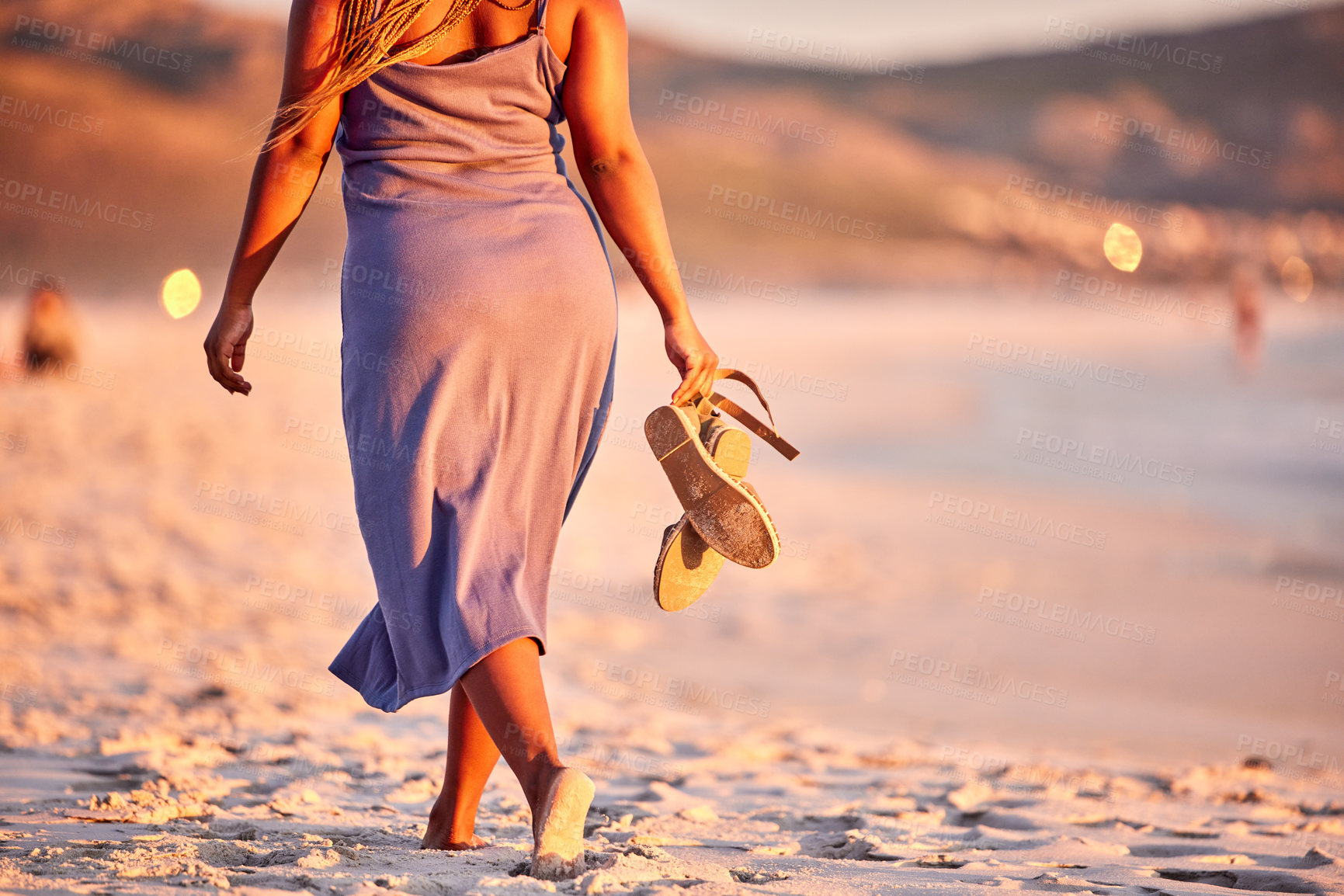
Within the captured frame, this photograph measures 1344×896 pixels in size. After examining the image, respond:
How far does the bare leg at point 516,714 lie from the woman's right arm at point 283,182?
0.70 metres

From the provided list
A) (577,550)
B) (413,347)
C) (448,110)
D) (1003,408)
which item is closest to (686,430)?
(413,347)

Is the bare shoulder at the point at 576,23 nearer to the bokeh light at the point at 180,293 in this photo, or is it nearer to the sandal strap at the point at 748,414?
the sandal strap at the point at 748,414

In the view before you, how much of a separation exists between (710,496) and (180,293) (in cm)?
2582

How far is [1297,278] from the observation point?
3206 centimetres

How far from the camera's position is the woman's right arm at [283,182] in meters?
2.07

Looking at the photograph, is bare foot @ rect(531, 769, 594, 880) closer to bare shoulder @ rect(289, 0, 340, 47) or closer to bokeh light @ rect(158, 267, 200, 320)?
bare shoulder @ rect(289, 0, 340, 47)

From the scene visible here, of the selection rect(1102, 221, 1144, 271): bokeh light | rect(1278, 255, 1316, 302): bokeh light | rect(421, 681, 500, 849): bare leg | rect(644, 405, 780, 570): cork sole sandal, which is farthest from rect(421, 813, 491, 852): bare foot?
rect(1102, 221, 1144, 271): bokeh light

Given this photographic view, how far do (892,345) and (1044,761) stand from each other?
1874cm

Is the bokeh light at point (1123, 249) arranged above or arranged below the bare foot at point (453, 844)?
above

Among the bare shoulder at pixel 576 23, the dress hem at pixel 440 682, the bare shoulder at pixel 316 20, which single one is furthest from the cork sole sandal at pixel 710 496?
the bare shoulder at pixel 316 20

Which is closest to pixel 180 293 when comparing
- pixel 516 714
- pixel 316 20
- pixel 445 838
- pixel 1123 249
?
pixel 316 20

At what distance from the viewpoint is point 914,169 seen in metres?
67.4

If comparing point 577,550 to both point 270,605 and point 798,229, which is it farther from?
point 798,229

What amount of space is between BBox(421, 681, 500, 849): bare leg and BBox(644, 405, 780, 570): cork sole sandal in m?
0.55
